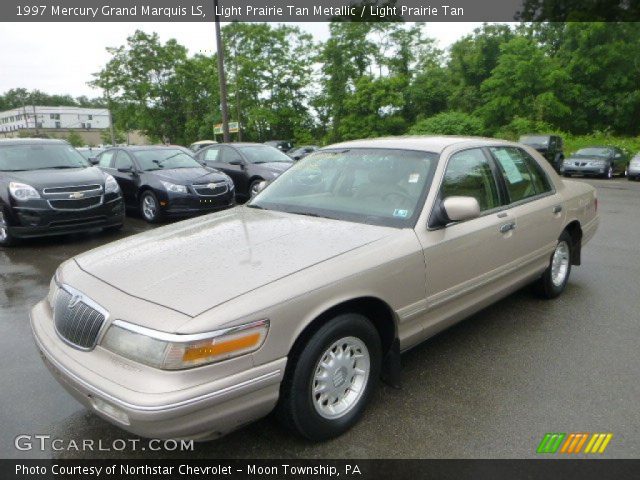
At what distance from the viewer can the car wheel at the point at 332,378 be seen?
247 centimetres

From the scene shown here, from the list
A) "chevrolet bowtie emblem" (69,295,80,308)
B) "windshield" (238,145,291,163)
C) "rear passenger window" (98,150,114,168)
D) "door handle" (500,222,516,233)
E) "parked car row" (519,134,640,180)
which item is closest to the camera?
"chevrolet bowtie emblem" (69,295,80,308)

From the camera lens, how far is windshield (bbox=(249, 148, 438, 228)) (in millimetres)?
3285

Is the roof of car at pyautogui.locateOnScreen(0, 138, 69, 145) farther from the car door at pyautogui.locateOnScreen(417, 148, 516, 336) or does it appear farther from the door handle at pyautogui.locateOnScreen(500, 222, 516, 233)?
the door handle at pyautogui.locateOnScreen(500, 222, 516, 233)

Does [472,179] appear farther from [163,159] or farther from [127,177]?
[127,177]

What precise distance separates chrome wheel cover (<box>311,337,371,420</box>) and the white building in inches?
4509

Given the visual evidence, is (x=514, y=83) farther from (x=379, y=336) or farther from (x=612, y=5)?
(x=379, y=336)

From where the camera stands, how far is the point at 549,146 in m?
21.9

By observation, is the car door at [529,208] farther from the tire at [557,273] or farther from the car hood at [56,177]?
the car hood at [56,177]

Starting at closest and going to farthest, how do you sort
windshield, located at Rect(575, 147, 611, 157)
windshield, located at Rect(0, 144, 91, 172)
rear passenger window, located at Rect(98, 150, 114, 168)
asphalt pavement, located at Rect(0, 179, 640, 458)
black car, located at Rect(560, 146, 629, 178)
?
asphalt pavement, located at Rect(0, 179, 640, 458), windshield, located at Rect(0, 144, 91, 172), rear passenger window, located at Rect(98, 150, 114, 168), black car, located at Rect(560, 146, 629, 178), windshield, located at Rect(575, 147, 611, 157)

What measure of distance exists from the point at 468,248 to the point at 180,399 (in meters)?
2.18

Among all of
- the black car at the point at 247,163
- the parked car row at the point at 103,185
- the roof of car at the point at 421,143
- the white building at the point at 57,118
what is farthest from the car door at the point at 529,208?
the white building at the point at 57,118

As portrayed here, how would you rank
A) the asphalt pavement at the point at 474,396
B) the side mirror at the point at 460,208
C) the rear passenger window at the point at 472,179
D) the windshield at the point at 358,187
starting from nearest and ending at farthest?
1. the asphalt pavement at the point at 474,396
2. the side mirror at the point at 460,208
3. the windshield at the point at 358,187
4. the rear passenger window at the point at 472,179

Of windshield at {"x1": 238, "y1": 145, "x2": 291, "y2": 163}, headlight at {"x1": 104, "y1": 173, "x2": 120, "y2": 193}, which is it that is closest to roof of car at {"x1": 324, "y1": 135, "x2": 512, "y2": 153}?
headlight at {"x1": 104, "y1": 173, "x2": 120, "y2": 193}

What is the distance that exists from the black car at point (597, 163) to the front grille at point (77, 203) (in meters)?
18.4
